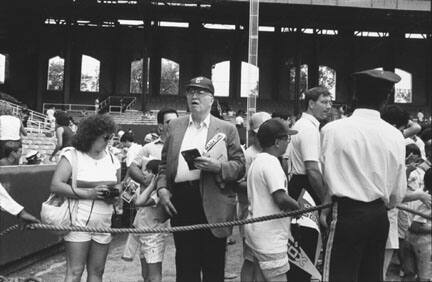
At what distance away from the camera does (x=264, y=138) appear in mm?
4266

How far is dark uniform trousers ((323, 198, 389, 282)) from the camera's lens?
3.34 meters

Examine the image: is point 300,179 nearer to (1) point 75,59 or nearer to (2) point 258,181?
(2) point 258,181

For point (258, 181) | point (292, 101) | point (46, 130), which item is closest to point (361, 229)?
point (258, 181)

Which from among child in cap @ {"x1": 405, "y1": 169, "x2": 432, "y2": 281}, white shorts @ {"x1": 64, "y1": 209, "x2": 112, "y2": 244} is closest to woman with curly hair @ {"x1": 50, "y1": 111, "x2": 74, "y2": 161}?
white shorts @ {"x1": 64, "y1": 209, "x2": 112, "y2": 244}

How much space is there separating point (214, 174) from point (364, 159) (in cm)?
124

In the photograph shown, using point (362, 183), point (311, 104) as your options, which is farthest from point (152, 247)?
point (362, 183)

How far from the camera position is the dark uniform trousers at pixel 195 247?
4.27 metres

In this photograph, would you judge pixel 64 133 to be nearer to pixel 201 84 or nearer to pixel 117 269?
pixel 117 269

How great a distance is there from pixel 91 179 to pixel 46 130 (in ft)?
64.6

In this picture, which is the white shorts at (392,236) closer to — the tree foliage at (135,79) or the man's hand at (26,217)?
the man's hand at (26,217)

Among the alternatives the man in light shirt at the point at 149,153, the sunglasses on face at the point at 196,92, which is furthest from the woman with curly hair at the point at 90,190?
the sunglasses on face at the point at 196,92

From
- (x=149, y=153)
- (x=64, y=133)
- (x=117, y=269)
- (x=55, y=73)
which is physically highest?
(x=55, y=73)

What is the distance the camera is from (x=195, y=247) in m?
4.31

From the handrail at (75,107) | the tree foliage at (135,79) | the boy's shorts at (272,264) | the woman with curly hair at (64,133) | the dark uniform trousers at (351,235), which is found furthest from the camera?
the tree foliage at (135,79)
